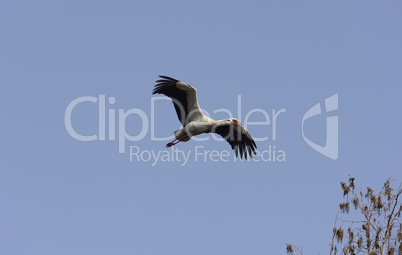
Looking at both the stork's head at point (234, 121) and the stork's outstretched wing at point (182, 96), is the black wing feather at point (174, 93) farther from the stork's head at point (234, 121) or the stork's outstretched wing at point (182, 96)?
the stork's head at point (234, 121)

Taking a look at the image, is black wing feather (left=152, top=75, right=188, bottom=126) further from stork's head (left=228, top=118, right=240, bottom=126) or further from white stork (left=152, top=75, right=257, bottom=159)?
stork's head (left=228, top=118, right=240, bottom=126)

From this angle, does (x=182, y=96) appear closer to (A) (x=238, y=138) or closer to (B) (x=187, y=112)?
(B) (x=187, y=112)

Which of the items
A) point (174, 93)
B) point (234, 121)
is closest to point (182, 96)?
point (174, 93)

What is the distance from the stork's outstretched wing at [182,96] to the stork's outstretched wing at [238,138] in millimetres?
704

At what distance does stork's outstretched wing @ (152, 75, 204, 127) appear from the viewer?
14.5 metres

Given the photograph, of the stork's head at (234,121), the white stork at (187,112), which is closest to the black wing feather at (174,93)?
the white stork at (187,112)

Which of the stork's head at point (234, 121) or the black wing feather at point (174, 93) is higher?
the black wing feather at point (174, 93)

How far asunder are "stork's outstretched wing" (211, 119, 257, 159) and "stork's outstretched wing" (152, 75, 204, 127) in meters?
0.70

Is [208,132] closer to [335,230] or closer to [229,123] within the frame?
[229,123]

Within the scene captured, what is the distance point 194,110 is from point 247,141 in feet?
5.11

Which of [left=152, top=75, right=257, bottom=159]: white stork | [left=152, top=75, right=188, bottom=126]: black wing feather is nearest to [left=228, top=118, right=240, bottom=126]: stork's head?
[left=152, top=75, right=257, bottom=159]: white stork

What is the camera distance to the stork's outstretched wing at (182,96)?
1453 centimetres

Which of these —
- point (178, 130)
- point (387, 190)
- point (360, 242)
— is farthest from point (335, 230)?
point (178, 130)

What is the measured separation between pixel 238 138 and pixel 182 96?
66.9 inches
